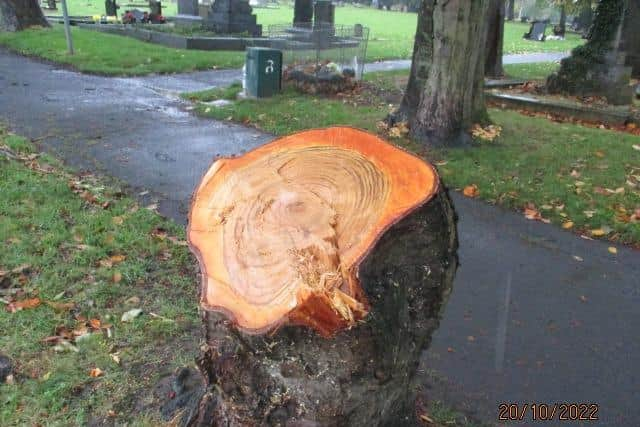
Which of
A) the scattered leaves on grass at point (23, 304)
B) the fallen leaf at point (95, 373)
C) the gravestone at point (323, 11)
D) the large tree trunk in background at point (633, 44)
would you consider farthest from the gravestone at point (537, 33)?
the fallen leaf at point (95, 373)

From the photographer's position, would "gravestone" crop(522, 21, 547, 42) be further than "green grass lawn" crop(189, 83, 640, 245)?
Yes

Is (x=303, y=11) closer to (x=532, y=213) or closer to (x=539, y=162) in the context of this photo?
(x=539, y=162)

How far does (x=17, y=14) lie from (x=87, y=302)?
56.7 feet

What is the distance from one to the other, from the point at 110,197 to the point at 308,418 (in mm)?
4067

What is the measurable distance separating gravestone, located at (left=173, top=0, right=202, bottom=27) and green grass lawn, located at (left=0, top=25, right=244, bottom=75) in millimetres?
3574

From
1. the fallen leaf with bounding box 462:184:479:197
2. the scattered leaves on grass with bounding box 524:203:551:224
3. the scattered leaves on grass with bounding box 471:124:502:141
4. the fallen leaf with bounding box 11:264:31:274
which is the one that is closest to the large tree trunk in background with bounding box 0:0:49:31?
the scattered leaves on grass with bounding box 471:124:502:141

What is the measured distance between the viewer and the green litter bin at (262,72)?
32.2 feet

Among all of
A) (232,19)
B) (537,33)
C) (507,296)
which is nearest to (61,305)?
(507,296)

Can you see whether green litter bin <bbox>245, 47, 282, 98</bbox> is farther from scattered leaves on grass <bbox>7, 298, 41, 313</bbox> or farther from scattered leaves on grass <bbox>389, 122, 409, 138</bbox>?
scattered leaves on grass <bbox>7, 298, 41, 313</bbox>

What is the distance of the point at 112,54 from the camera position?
14.3m

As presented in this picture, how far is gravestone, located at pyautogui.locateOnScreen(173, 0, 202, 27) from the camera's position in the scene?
2047 cm

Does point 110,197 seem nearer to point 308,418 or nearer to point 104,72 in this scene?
point 308,418

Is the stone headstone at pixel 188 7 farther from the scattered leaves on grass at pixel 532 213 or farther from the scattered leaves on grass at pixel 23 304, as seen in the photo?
the scattered leaves on grass at pixel 23 304

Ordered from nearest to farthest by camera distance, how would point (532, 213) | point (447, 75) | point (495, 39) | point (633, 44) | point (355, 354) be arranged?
point (355, 354)
point (532, 213)
point (447, 75)
point (495, 39)
point (633, 44)
